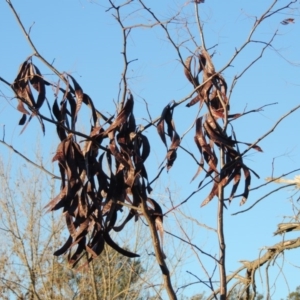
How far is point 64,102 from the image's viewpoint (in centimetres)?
193

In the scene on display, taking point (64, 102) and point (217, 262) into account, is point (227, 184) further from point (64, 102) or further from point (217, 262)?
point (64, 102)

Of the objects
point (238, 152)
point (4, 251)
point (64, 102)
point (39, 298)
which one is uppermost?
point (4, 251)

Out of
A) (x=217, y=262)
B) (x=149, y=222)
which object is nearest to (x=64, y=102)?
(x=149, y=222)

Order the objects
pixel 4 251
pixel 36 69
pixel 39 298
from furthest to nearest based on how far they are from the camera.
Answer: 1. pixel 4 251
2. pixel 39 298
3. pixel 36 69

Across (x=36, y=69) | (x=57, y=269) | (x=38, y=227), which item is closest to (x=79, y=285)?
(x=57, y=269)

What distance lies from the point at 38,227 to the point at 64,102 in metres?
8.14

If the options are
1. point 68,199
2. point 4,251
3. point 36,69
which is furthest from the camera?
point 4,251

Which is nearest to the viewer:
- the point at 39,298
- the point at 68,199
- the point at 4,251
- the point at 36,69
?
the point at 68,199

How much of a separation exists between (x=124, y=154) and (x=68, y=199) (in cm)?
18

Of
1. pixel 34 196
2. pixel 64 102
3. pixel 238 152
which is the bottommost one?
pixel 238 152

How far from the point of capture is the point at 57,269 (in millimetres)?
9578

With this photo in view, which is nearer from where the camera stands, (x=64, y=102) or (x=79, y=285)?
(x=64, y=102)

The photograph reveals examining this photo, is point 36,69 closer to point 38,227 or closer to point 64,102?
point 64,102

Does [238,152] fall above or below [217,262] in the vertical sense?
above
